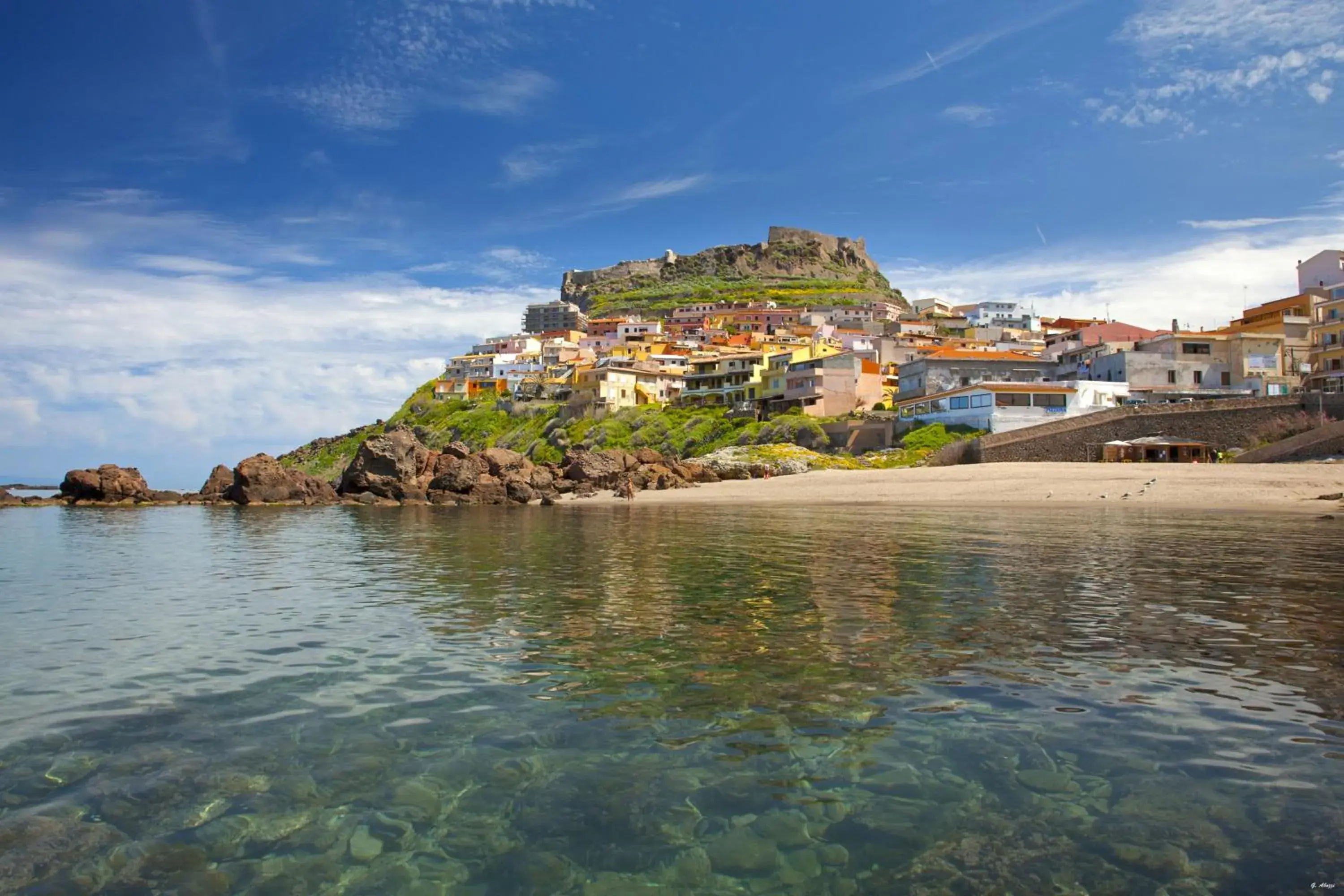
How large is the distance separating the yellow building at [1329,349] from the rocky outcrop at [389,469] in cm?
7359

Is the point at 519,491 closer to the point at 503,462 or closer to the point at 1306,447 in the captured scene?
the point at 503,462

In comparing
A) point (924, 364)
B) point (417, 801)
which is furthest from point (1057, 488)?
point (417, 801)

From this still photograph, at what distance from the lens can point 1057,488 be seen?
153 ft

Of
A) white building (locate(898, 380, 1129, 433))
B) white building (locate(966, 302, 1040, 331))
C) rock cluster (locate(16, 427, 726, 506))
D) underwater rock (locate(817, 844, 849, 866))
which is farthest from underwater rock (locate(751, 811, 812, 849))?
white building (locate(966, 302, 1040, 331))

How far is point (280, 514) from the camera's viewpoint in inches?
1976

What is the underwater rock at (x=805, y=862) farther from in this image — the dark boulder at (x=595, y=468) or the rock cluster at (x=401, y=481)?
the dark boulder at (x=595, y=468)

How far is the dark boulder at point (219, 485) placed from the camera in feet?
210

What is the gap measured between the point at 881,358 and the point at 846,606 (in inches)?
3646

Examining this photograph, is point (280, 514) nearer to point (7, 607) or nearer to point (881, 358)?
point (7, 607)

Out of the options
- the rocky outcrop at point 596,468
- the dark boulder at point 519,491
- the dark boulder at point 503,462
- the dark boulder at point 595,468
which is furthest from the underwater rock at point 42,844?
the dark boulder at point 595,468

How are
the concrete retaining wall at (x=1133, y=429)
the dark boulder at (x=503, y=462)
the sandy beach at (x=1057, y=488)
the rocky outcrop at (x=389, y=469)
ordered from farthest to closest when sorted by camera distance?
the dark boulder at (x=503, y=462) → the rocky outcrop at (x=389, y=469) → the concrete retaining wall at (x=1133, y=429) → the sandy beach at (x=1057, y=488)

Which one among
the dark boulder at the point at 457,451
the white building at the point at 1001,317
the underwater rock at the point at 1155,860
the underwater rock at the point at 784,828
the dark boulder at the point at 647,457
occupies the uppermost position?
the white building at the point at 1001,317

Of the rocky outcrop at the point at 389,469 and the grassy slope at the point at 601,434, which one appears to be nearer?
the rocky outcrop at the point at 389,469

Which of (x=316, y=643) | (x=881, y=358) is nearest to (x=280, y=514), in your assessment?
(x=316, y=643)
